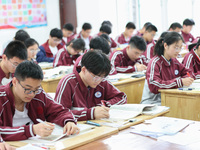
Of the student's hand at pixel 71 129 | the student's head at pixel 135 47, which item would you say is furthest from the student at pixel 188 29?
the student's hand at pixel 71 129

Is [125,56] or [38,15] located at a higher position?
[38,15]

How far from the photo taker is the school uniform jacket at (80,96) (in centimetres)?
222

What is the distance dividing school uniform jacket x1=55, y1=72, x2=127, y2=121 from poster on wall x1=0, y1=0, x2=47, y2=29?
606 centimetres

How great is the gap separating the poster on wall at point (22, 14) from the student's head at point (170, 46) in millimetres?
5565

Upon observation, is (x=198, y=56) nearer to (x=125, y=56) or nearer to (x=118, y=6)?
(x=125, y=56)

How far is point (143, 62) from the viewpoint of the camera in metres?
4.84

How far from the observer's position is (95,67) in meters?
2.18

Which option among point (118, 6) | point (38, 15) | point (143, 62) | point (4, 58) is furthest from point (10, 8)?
point (4, 58)

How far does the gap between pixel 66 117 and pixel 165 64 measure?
1647 millimetres

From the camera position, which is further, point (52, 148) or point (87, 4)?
point (87, 4)

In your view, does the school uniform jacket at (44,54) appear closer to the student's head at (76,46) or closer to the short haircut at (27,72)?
the student's head at (76,46)

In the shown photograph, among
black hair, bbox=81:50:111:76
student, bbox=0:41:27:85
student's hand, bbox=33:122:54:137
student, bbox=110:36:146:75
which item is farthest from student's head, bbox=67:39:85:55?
student's hand, bbox=33:122:54:137

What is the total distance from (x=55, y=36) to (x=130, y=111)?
12.6 feet

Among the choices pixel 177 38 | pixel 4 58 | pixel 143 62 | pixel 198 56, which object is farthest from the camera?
pixel 143 62
